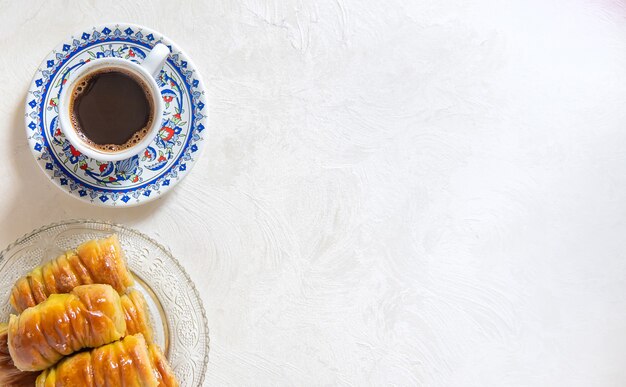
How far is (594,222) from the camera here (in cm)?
134

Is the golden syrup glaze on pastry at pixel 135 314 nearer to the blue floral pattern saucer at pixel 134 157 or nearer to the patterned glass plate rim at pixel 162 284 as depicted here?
the patterned glass plate rim at pixel 162 284

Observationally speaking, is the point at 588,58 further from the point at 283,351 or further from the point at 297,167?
the point at 283,351

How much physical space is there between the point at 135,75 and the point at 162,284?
369mm

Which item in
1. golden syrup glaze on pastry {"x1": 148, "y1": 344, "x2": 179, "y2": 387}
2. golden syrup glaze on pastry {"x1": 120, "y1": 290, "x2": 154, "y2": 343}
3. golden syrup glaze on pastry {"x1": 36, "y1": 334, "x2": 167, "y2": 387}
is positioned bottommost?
golden syrup glaze on pastry {"x1": 36, "y1": 334, "x2": 167, "y2": 387}

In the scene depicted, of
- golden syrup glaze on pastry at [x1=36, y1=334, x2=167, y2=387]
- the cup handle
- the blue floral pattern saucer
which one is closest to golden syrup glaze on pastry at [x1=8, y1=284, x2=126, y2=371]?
golden syrup glaze on pastry at [x1=36, y1=334, x2=167, y2=387]

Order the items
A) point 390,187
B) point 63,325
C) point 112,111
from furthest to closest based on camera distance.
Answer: point 390,187 → point 112,111 → point 63,325

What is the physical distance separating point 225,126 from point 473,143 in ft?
1.60

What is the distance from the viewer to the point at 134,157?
3.78 ft

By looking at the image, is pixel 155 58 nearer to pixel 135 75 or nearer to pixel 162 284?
pixel 135 75

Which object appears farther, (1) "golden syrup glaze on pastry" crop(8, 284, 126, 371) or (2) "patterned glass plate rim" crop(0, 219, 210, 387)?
(2) "patterned glass plate rim" crop(0, 219, 210, 387)


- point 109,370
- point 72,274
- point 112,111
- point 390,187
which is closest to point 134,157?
point 112,111

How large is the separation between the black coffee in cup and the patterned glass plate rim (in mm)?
152

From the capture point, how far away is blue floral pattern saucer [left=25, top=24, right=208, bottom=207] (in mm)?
1143

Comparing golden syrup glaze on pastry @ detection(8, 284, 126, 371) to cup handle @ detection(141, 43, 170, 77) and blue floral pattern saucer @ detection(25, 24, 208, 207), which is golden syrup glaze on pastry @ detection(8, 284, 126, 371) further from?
cup handle @ detection(141, 43, 170, 77)
